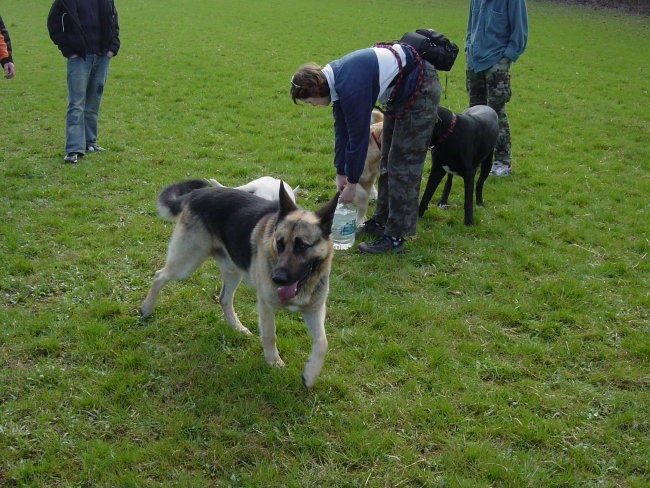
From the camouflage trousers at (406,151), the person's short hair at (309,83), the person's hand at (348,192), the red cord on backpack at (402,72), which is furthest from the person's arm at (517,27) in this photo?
the person's short hair at (309,83)

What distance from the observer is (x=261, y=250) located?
155 inches

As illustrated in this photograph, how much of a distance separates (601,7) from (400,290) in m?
37.0

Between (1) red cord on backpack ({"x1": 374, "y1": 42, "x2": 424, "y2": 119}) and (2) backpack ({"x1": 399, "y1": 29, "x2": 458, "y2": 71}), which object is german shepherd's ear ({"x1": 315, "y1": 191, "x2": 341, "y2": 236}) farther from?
(2) backpack ({"x1": 399, "y1": 29, "x2": 458, "y2": 71})

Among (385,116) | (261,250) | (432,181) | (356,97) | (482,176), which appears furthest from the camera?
(482,176)

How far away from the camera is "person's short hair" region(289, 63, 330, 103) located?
4.64 m

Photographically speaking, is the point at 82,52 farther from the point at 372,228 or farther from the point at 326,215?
the point at 326,215

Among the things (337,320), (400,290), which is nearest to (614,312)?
(400,290)

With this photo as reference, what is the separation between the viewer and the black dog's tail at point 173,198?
4.57m

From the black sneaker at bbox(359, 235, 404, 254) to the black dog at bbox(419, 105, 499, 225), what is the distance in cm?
105

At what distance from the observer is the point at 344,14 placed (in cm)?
2550

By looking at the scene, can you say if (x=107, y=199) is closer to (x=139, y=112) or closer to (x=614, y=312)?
(x=139, y=112)

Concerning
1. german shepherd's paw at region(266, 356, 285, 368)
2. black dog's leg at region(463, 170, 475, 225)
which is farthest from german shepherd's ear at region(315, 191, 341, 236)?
black dog's leg at region(463, 170, 475, 225)

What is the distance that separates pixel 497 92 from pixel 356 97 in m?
3.94

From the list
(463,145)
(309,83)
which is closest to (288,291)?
(309,83)
